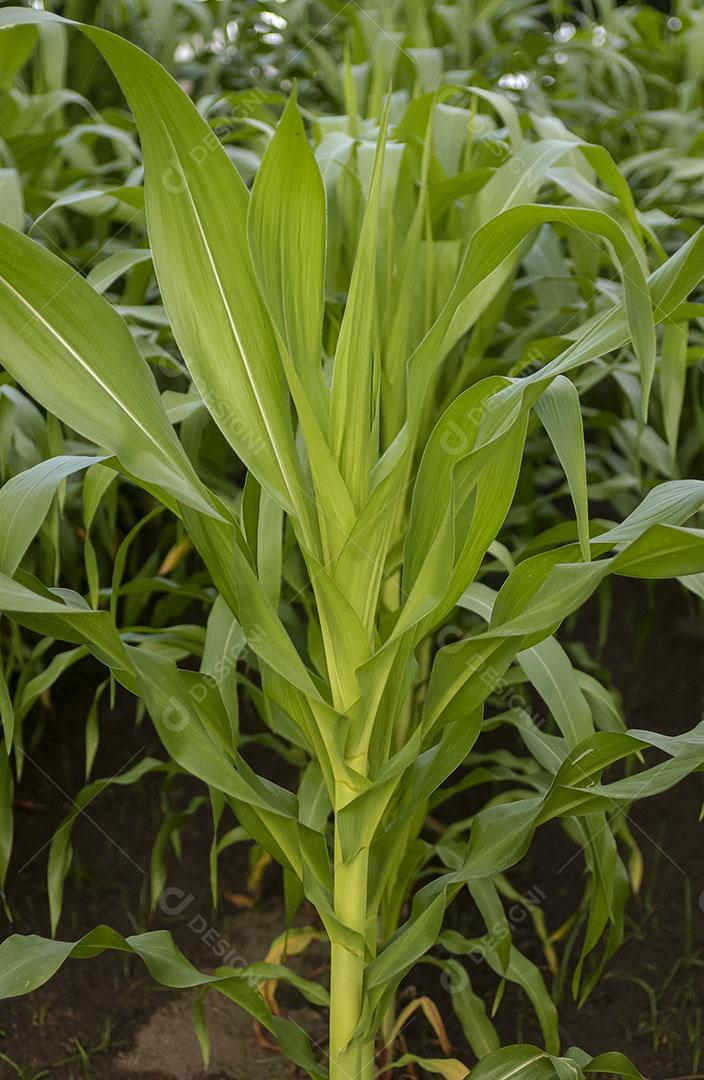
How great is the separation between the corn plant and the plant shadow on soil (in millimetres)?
330

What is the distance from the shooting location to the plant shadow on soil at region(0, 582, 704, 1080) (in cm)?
95

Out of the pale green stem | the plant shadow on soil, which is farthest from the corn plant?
the plant shadow on soil

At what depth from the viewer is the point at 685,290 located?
587 mm

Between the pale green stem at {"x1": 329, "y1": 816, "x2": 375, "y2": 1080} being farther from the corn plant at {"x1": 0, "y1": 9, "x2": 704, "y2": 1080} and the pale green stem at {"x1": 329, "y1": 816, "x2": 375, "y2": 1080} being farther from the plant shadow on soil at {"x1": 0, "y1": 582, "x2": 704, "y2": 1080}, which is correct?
the plant shadow on soil at {"x1": 0, "y1": 582, "x2": 704, "y2": 1080}

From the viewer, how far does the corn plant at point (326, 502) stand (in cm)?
55

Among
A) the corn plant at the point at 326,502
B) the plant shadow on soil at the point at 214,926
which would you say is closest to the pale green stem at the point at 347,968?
the corn plant at the point at 326,502

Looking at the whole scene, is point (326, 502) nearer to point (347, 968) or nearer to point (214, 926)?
point (347, 968)

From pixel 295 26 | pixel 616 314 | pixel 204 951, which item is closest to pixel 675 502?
pixel 616 314

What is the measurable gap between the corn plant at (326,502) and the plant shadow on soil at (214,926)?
13.0 inches

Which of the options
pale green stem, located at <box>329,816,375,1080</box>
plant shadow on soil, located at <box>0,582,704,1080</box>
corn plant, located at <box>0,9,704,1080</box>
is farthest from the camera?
plant shadow on soil, located at <box>0,582,704,1080</box>

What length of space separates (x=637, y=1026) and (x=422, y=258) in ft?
2.49

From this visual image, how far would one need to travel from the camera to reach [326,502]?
0.60 meters

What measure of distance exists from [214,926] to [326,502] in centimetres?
69

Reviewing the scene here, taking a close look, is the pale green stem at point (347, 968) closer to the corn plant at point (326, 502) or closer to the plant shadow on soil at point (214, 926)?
the corn plant at point (326, 502)
